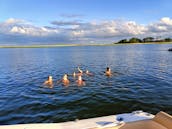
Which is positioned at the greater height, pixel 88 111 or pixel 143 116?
pixel 143 116

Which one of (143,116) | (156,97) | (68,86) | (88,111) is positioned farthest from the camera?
(68,86)

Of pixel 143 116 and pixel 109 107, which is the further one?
pixel 109 107

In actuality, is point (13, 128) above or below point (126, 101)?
above

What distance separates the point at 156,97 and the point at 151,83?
575 centimetres

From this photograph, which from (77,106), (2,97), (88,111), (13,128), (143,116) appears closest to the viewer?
(13,128)

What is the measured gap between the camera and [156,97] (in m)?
17.4

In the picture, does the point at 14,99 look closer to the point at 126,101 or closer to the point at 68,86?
the point at 68,86

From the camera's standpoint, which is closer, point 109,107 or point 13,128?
point 13,128

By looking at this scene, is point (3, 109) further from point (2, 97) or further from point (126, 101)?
point (126, 101)

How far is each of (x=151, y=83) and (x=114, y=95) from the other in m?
6.53

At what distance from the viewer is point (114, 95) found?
1839cm

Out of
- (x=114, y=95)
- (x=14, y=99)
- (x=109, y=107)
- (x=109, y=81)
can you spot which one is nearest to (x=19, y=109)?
(x=14, y=99)

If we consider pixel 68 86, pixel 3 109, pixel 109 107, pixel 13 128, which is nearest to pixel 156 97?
pixel 109 107

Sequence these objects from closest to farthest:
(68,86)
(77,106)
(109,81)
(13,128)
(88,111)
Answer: (13,128) → (88,111) → (77,106) → (68,86) → (109,81)
